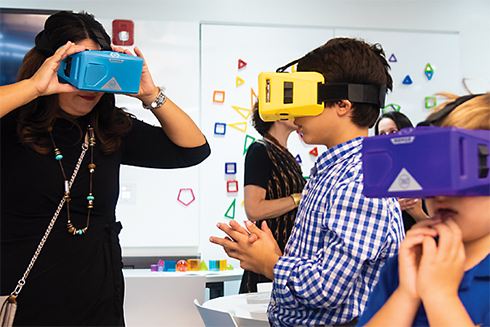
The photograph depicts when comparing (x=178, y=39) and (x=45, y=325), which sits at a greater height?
(x=178, y=39)

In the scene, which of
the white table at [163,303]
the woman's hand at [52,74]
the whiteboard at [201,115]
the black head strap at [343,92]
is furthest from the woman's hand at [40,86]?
the whiteboard at [201,115]

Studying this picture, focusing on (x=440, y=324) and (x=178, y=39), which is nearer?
(x=440, y=324)

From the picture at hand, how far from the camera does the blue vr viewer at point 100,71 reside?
117 centimetres

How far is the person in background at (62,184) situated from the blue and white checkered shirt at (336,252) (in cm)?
51

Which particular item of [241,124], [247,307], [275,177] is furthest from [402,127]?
[241,124]

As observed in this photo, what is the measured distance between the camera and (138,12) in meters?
3.73

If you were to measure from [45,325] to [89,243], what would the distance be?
0.23 meters

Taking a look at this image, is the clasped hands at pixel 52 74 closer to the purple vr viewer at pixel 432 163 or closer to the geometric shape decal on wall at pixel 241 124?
the purple vr viewer at pixel 432 163

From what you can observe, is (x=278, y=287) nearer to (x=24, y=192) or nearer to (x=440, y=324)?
(x=440, y=324)

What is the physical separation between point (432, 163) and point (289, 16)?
3.52 meters

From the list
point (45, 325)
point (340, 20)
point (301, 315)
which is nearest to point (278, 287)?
point (301, 315)

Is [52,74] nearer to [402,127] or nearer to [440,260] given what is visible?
[440,260]

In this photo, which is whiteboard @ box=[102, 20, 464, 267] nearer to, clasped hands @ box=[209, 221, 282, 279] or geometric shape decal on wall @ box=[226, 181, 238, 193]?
geometric shape decal on wall @ box=[226, 181, 238, 193]

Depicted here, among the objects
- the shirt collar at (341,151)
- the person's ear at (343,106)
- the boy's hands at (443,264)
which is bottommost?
the boy's hands at (443,264)
